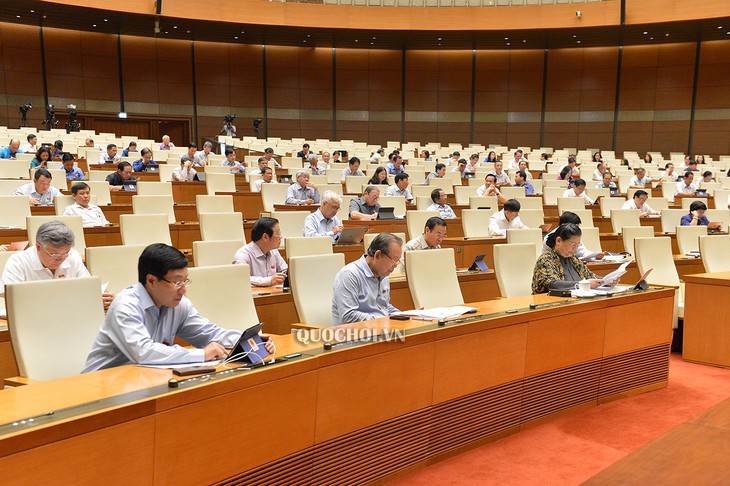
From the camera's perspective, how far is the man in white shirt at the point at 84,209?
5.88 metres

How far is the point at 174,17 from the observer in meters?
15.0

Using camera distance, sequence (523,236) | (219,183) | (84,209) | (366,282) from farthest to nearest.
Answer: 1. (219,183)
2. (84,209)
3. (523,236)
4. (366,282)

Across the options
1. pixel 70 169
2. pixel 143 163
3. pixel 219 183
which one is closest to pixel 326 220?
pixel 219 183

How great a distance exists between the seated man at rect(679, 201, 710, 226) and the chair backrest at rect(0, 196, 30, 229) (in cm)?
655

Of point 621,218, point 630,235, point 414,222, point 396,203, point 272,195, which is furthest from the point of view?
point 272,195

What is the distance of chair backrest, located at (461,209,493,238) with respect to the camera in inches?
277

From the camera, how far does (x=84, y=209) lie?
20.0 ft

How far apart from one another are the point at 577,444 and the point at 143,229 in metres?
3.51

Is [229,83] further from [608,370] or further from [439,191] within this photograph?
[608,370]

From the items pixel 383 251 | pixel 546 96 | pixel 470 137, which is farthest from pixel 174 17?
pixel 383 251

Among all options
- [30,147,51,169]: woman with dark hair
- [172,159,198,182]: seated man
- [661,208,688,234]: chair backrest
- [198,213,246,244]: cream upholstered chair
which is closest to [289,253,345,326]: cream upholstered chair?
[198,213,246,244]: cream upholstered chair

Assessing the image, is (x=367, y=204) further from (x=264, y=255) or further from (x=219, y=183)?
(x=264, y=255)

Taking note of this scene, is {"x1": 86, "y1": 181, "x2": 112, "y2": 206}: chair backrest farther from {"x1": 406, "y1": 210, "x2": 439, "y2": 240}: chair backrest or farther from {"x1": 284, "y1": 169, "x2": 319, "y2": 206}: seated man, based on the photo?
{"x1": 406, "y1": 210, "x2": 439, "y2": 240}: chair backrest

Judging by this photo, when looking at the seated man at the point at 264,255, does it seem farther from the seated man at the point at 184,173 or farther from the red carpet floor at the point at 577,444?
the seated man at the point at 184,173
